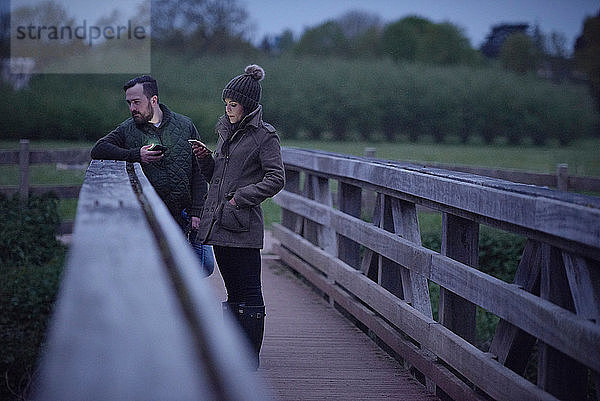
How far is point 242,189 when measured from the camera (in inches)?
187

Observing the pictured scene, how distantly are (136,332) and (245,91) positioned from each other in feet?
10.6

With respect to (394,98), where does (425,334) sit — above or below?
below

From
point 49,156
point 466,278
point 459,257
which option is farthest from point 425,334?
point 49,156

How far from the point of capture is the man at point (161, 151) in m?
5.14

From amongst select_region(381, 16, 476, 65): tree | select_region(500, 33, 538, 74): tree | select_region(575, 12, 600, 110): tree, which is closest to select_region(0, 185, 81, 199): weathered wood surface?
select_region(575, 12, 600, 110): tree

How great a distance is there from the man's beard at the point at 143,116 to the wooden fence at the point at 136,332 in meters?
2.74

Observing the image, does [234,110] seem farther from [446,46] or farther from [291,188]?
[446,46]

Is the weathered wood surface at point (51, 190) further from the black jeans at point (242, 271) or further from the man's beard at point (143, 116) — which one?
the black jeans at point (242, 271)

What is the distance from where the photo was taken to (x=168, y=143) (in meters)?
5.16

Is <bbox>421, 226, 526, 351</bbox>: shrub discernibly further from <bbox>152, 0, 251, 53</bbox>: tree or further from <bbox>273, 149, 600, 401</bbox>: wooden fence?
<bbox>152, 0, 251, 53</bbox>: tree

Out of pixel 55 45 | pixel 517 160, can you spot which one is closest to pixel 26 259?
pixel 55 45

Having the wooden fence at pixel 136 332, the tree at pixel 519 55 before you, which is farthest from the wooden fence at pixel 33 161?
the tree at pixel 519 55

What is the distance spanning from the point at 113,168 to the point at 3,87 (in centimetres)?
2492

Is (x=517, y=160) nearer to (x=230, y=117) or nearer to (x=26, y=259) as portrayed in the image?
(x=26, y=259)
